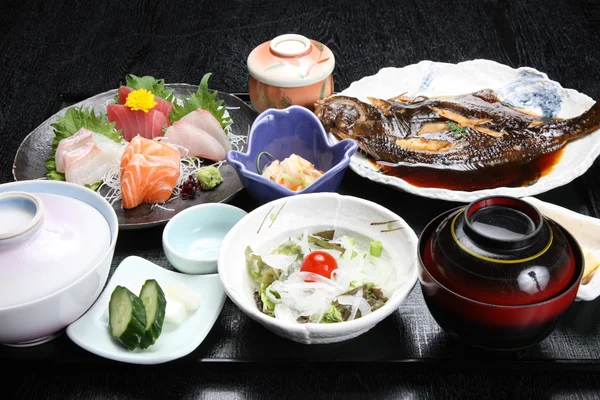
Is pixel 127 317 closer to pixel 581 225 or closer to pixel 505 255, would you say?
pixel 505 255

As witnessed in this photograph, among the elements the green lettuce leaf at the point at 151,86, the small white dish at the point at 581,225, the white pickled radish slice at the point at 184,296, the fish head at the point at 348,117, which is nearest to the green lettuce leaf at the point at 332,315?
the white pickled radish slice at the point at 184,296

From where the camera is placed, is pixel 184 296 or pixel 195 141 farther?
pixel 195 141

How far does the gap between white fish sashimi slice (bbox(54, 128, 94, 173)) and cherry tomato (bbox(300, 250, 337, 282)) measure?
838mm

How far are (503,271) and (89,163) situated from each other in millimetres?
1209

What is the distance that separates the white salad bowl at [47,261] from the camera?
1.36 metres

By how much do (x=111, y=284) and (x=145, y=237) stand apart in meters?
0.24

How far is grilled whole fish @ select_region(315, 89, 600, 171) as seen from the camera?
76.4 inches

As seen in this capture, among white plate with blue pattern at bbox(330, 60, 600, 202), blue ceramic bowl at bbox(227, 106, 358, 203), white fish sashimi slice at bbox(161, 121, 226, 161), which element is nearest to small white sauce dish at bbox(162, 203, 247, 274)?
blue ceramic bowl at bbox(227, 106, 358, 203)

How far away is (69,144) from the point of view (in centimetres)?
195

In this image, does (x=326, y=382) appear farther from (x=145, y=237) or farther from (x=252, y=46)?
(x=252, y=46)

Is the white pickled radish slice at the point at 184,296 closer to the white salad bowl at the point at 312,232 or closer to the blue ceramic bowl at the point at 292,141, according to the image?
the white salad bowl at the point at 312,232

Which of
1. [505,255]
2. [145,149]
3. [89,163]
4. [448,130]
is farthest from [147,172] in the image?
[505,255]

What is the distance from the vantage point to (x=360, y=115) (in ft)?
6.73

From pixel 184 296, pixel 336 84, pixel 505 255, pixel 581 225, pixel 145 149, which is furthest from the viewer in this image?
pixel 336 84
